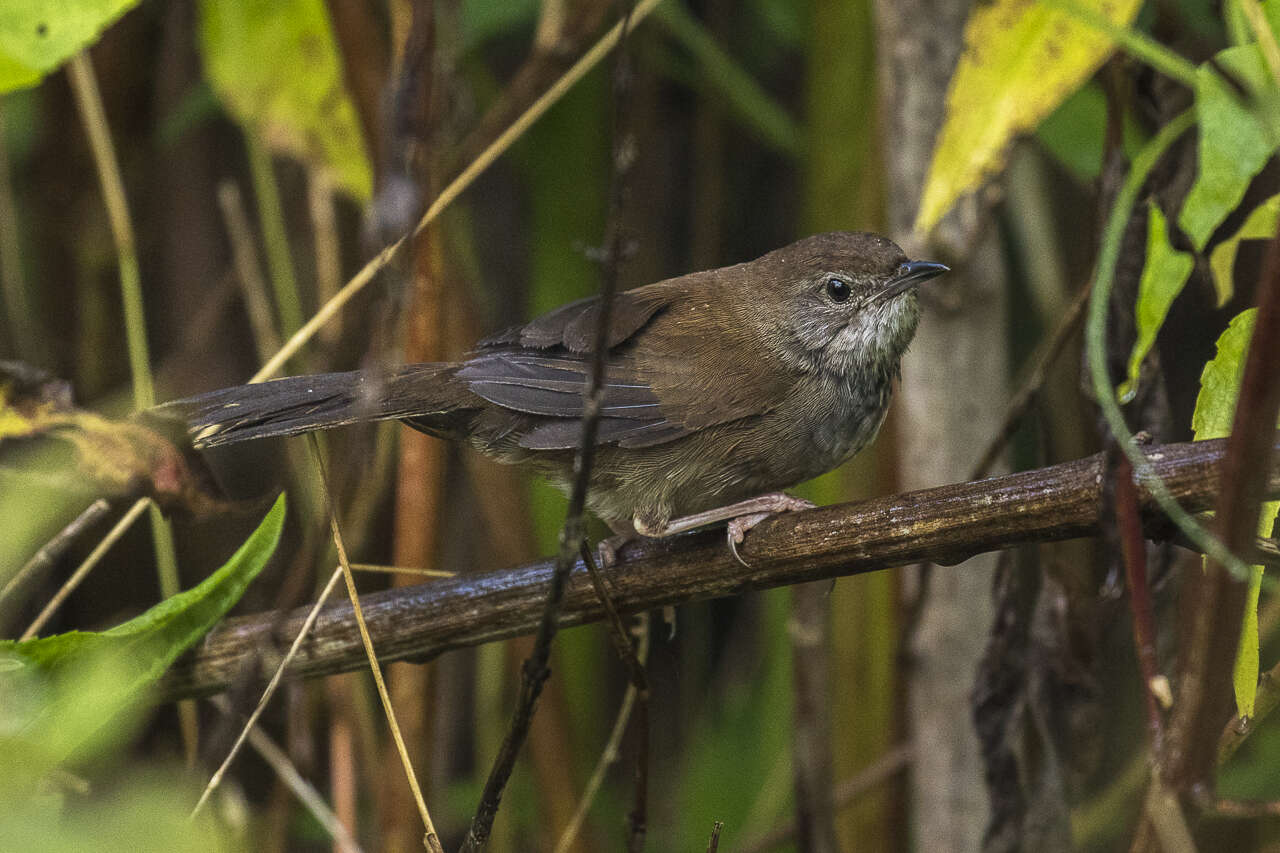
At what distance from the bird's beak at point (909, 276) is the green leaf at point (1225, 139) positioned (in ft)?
3.34

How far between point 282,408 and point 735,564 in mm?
862

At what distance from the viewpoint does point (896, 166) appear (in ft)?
7.98

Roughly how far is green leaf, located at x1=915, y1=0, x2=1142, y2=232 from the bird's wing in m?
0.67

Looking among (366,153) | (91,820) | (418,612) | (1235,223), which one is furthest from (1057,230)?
(91,820)

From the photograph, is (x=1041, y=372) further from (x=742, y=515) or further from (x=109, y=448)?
(x=109, y=448)

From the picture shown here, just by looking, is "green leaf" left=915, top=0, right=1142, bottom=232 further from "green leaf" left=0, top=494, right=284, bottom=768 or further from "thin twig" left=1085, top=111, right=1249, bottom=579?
"green leaf" left=0, top=494, right=284, bottom=768

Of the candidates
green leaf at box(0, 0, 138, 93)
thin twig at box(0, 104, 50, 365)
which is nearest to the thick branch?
green leaf at box(0, 0, 138, 93)

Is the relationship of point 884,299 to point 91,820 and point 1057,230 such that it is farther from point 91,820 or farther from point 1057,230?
point 91,820

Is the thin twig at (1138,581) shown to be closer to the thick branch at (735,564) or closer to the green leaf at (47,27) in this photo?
the thick branch at (735,564)

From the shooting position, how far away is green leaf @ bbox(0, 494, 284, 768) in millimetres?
1259

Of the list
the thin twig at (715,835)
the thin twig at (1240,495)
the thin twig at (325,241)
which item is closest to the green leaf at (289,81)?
the thin twig at (325,241)

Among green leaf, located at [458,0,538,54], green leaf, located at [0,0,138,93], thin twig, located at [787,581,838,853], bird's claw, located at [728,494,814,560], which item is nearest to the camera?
green leaf, located at [0,0,138,93]

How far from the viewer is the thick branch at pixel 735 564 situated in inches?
59.2

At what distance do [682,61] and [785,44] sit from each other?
13.4 inches
